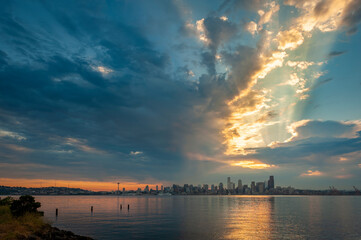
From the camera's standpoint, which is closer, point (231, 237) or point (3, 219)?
point (3, 219)

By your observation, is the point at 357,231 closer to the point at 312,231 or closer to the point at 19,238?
the point at 312,231

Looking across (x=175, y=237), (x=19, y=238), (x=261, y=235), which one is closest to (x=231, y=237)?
(x=261, y=235)

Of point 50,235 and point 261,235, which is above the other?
point 50,235

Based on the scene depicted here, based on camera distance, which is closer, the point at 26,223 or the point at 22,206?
the point at 26,223

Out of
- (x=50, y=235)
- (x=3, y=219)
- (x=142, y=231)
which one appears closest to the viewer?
(x=50, y=235)

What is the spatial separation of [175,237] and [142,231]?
10.8 metres

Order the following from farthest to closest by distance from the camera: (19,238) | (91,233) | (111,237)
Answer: (91,233) → (111,237) → (19,238)

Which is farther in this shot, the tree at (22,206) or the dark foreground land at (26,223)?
the tree at (22,206)

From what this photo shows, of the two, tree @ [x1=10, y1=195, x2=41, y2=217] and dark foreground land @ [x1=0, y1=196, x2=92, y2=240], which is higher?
tree @ [x1=10, y1=195, x2=41, y2=217]

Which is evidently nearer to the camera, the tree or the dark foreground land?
the dark foreground land

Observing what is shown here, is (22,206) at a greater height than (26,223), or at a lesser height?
greater

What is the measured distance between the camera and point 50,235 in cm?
4016

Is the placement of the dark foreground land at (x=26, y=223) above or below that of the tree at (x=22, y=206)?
below

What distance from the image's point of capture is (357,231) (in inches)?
2429
